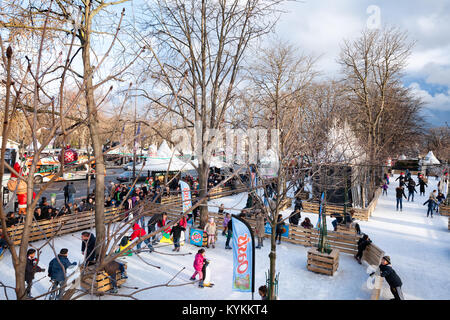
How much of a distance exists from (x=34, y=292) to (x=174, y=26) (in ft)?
34.3

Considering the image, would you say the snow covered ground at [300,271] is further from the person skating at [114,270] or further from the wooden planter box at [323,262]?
the person skating at [114,270]

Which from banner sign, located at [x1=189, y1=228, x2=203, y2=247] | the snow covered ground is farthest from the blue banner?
banner sign, located at [x1=189, y1=228, x2=203, y2=247]

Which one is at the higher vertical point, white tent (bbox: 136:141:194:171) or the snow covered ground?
white tent (bbox: 136:141:194:171)

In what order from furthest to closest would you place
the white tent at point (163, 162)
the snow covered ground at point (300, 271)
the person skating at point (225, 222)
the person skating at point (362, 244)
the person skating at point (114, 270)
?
the white tent at point (163, 162) → the person skating at point (225, 222) → the person skating at point (362, 244) → the snow covered ground at point (300, 271) → the person skating at point (114, 270)

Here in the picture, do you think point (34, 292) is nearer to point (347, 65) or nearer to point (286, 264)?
point (286, 264)

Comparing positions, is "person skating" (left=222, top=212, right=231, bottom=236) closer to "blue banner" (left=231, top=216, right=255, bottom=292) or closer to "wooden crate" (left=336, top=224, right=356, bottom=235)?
"wooden crate" (left=336, top=224, right=356, bottom=235)

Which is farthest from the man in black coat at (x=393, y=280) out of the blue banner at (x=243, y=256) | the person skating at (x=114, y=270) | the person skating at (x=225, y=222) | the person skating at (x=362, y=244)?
the person skating at (x=225, y=222)

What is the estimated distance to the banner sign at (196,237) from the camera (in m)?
12.0

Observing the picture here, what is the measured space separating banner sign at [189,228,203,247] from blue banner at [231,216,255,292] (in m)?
4.81

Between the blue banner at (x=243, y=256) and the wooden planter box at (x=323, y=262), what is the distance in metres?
3.42

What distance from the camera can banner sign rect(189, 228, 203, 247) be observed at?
39.3 feet

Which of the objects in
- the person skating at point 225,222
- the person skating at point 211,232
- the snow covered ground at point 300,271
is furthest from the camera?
the person skating at point 225,222

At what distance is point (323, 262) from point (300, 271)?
32.5 inches

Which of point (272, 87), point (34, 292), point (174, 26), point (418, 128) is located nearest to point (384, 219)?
point (272, 87)
